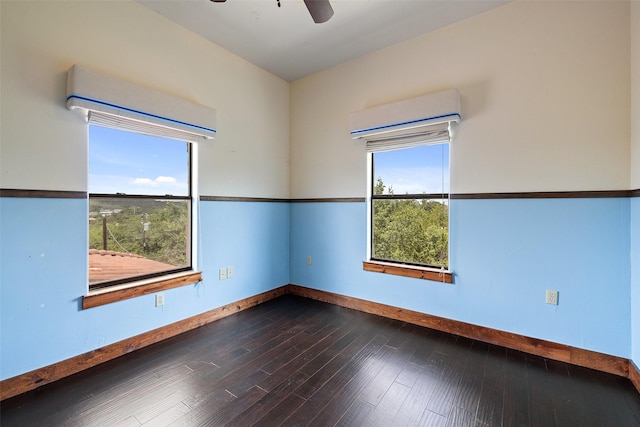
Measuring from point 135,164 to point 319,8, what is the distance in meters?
1.96

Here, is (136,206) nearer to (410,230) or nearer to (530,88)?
(410,230)

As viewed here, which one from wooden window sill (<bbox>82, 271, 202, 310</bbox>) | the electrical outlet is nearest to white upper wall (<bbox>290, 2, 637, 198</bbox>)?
the electrical outlet

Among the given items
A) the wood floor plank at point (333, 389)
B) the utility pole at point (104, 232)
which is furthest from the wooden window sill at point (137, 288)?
the wood floor plank at point (333, 389)

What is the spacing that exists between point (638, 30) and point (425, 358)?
2.73 m

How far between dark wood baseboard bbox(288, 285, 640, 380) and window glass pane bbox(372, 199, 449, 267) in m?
0.55

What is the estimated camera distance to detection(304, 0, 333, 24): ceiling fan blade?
1738 millimetres

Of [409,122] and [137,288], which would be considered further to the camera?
[409,122]

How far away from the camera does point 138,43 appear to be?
93.0 inches

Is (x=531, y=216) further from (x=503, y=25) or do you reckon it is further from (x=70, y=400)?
(x=70, y=400)

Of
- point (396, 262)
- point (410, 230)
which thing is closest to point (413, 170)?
point (410, 230)

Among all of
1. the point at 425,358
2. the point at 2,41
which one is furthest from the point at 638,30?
the point at 2,41

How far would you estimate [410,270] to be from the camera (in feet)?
9.46

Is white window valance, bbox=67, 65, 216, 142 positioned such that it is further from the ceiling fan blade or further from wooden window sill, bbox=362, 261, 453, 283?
wooden window sill, bbox=362, 261, 453, 283

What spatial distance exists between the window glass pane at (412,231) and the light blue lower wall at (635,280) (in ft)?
4.03
